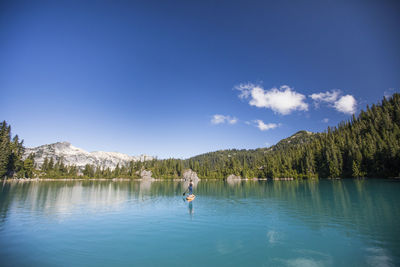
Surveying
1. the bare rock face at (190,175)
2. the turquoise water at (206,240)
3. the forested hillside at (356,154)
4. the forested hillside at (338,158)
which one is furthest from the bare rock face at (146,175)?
the turquoise water at (206,240)

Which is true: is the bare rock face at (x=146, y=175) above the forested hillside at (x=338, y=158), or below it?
below

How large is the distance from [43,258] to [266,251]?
552 inches

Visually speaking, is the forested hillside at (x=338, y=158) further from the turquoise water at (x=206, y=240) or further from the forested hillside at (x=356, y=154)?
the turquoise water at (x=206, y=240)

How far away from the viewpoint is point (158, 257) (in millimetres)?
12164

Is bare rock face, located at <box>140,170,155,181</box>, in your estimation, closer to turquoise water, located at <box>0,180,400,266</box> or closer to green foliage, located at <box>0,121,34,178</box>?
green foliage, located at <box>0,121,34,178</box>

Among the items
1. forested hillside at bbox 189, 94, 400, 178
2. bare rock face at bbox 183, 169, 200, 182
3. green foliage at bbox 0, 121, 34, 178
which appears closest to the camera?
forested hillside at bbox 189, 94, 400, 178

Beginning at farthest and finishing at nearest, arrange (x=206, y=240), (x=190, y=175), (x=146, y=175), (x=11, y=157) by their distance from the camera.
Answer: (x=190, y=175) → (x=146, y=175) → (x=11, y=157) → (x=206, y=240)

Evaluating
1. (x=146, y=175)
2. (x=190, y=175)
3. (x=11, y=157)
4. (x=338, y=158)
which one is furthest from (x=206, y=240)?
(x=146, y=175)

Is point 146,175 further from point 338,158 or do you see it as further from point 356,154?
point 356,154

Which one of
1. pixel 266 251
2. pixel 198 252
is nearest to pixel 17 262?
pixel 198 252

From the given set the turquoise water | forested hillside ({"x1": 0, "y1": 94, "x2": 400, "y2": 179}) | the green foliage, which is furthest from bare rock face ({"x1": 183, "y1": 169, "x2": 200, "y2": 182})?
the turquoise water

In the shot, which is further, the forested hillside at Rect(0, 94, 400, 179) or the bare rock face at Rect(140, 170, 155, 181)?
the bare rock face at Rect(140, 170, 155, 181)

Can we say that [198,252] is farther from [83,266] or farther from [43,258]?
[43,258]

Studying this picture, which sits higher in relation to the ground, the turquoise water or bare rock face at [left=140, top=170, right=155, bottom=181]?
the turquoise water
